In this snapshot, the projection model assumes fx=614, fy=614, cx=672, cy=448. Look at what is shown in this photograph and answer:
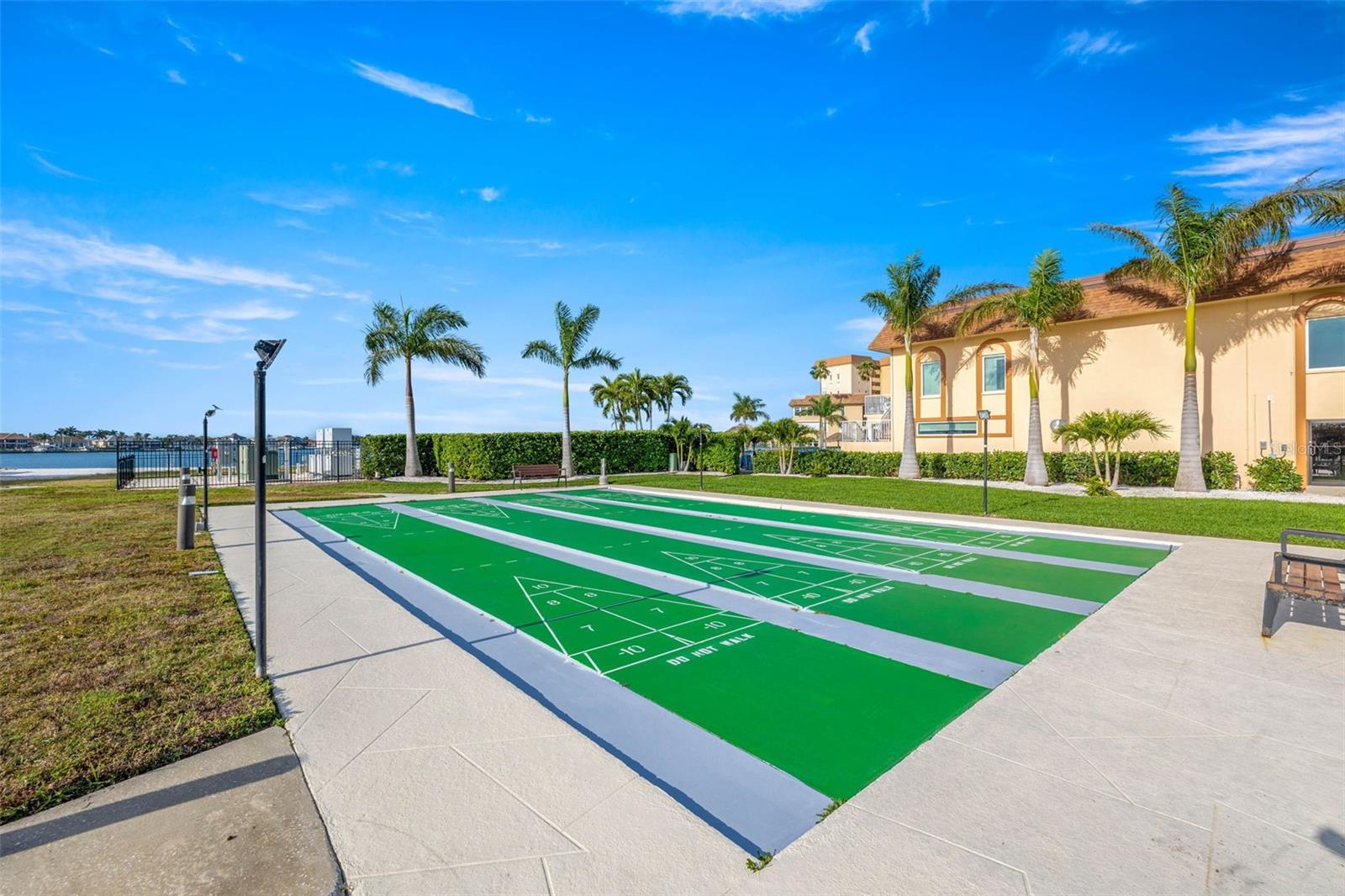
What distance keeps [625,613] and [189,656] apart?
3645 millimetres

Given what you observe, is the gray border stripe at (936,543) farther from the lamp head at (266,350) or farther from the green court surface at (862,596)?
the lamp head at (266,350)

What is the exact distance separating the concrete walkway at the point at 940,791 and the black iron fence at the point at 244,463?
1005 inches

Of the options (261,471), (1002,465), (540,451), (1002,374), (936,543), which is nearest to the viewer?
(261,471)

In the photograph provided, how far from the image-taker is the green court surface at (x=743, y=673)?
3.62 meters

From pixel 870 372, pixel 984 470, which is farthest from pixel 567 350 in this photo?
pixel 870 372

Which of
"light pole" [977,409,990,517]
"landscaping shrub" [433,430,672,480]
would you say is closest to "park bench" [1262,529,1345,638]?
"light pole" [977,409,990,517]

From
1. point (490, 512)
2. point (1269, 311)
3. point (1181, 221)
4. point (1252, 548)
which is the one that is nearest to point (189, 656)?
point (490, 512)

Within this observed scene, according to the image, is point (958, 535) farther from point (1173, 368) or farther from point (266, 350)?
point (1173, 368)

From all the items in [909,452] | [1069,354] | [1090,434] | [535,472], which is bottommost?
[535,472]

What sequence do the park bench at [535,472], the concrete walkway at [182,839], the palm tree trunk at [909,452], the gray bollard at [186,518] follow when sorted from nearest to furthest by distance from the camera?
1. the concrete walkway at [182,839]
2. the gray bollard at [186,518]
3. the park bench at [535,472]
4. the palm tree trunk at [909,452]

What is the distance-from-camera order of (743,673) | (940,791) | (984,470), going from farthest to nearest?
(984,470) → (743,673) → (940,791)

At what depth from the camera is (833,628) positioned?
584cm

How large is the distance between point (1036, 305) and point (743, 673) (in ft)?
73.8

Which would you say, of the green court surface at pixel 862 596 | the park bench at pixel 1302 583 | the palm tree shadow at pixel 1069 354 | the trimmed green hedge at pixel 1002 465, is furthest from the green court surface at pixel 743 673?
the palm tree shadow at pixel 1069 354
